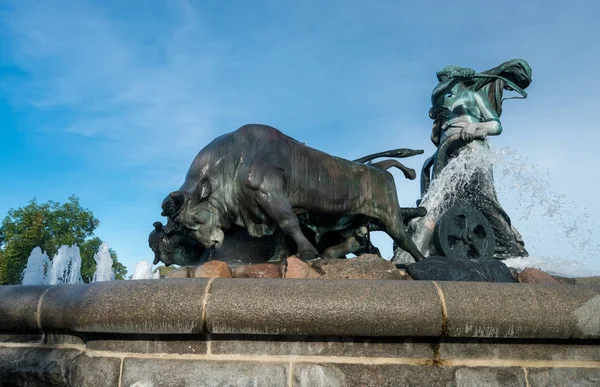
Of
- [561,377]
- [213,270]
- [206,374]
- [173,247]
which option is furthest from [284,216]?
[561,377]

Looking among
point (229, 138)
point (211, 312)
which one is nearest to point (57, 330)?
point (211, 312)

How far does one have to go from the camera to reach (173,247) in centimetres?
516

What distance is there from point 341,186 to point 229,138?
3.79 feet

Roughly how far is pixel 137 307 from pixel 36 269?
35103mm

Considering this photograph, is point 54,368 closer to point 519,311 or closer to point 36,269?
point 519,311

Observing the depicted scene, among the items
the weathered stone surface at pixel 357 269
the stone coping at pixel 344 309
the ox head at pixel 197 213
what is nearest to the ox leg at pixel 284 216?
the weathered stone surface at pixel 357 269

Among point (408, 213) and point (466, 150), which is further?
point (466, 150)

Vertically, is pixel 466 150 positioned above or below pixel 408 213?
above

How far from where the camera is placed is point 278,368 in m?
3.00

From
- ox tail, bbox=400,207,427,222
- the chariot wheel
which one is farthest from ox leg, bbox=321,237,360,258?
the chariot wheel

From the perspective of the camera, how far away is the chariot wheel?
5734 mm

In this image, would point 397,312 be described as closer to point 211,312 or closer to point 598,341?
point 211,312

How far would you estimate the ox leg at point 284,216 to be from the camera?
174 inches

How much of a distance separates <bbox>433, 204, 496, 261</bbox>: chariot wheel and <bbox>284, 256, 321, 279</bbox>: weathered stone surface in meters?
2.16
